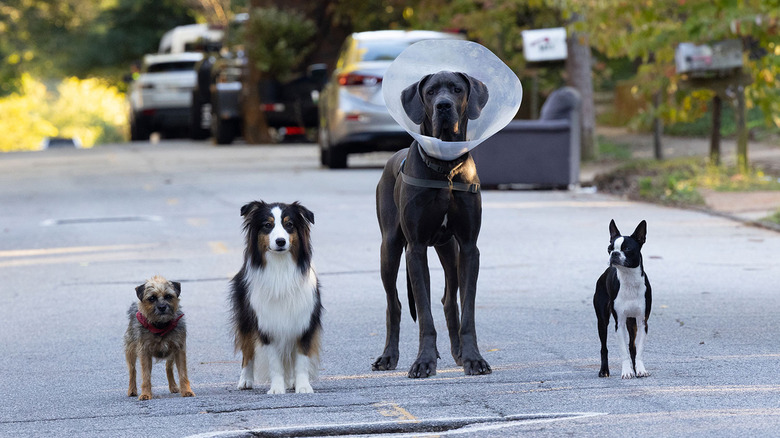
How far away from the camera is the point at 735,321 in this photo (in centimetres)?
829

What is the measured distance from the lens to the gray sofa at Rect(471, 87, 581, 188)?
715 inches

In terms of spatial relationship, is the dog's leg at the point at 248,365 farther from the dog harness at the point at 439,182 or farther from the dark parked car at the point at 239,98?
the dark parked car at the point at 239,98

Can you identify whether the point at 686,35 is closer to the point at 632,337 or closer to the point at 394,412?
the point at 632,337

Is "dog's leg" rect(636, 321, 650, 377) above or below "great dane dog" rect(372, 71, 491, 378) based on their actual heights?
below

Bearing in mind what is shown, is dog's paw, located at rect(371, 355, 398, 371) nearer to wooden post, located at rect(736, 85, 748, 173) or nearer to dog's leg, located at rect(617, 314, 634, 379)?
dog's leg, located at rect(617, 314, 634, 379)

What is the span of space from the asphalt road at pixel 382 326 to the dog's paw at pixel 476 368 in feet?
0.30

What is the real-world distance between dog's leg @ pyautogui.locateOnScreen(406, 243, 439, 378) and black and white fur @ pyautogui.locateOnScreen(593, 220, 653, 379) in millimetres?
874

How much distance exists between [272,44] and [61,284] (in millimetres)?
20881

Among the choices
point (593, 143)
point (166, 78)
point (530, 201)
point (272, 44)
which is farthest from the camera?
point (166, 78)

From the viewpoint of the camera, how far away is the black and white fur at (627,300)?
6.36 m

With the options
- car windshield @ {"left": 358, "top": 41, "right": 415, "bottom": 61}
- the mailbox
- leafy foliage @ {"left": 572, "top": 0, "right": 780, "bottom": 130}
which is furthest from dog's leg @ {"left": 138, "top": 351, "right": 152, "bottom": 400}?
car windshield @ {"left": 358, "top": 41, "right": 415, "bottom": 61}

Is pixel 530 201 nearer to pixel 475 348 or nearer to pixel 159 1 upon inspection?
pixel 475 348

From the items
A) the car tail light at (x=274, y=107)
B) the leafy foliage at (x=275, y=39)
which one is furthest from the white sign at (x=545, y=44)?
the leafy foliage at (x=275, y=39)

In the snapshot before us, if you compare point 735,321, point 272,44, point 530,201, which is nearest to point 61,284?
point 735,321
